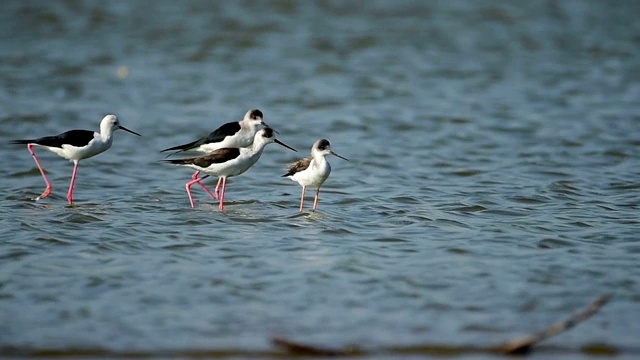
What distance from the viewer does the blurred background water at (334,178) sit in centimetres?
643

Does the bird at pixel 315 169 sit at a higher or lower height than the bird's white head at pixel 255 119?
lower

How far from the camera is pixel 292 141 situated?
43.2 feet

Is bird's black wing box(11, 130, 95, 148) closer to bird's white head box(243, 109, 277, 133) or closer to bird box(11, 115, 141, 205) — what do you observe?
bird box(11, 115, 141, 205)

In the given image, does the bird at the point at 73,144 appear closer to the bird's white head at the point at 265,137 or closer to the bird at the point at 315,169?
the bird's white head at the point at 265,137

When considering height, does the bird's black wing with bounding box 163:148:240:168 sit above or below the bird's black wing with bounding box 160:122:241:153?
below

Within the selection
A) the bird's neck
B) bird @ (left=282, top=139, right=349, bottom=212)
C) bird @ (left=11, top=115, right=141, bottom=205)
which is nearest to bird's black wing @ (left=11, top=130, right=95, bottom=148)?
bird @ (left=11, top=115, right=141, bottom=205)

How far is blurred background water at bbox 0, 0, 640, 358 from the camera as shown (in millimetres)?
6434

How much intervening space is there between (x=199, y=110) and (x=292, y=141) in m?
1.98

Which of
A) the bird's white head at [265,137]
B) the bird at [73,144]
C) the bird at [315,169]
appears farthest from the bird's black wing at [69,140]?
the bird at [315,169]

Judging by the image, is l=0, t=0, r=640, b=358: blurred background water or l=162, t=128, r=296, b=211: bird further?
l=162, t=128, r=296, b=211: bird

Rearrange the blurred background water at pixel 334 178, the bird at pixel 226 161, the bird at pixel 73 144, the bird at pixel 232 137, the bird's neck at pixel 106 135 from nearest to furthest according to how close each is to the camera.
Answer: the blurred background water at pixel 334 178 < the bird at pixel 226 161 < the bird at pixel 73 144 < the bird's neck at pixel 106 135 < the bird at pixel 232 137

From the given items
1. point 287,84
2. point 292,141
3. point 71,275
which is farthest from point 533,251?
point 287,84

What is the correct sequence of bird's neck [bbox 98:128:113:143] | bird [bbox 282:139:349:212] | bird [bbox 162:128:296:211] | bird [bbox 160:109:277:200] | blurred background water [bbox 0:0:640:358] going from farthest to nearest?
bird [bbox 160:109:277:200] → bird's neck [bbox 98:128:113:143] → bird [bbox 162:128:296:211] → bird [bbox 282:139:349:212] → blurred background water [bbox 0:0:640:358]

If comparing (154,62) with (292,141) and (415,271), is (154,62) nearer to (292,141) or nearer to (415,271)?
(292,141)
